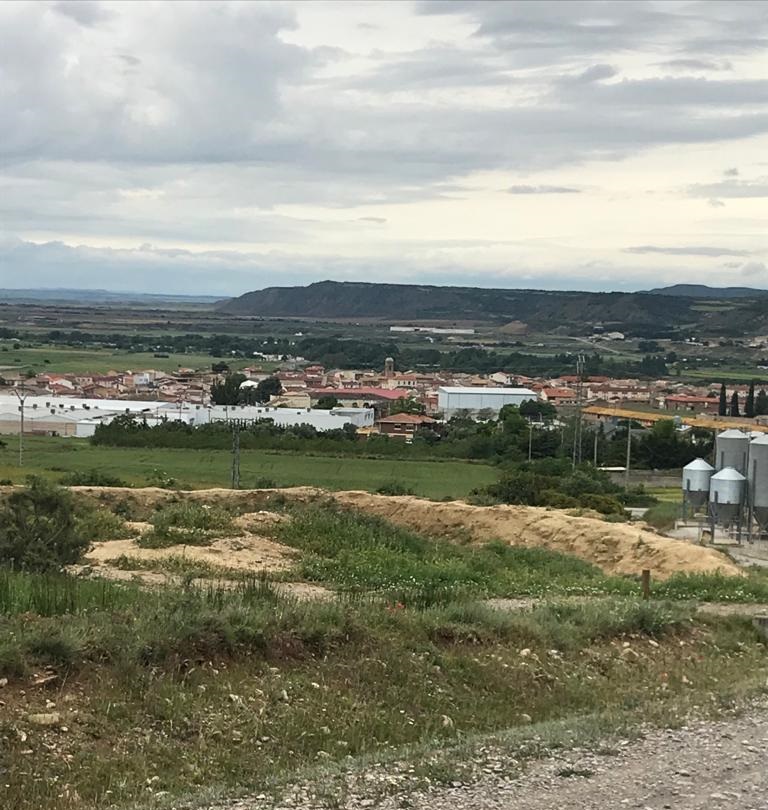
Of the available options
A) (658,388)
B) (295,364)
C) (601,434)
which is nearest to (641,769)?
(601,434)

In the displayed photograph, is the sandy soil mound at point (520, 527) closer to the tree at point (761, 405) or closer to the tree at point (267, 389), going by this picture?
the tree at point (761, 405)

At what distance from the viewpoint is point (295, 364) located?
14525 cm

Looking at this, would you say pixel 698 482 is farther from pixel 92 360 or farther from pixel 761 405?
pixel 92 360

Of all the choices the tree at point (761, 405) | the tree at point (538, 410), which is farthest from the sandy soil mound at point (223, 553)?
the tree at point (761, 405)

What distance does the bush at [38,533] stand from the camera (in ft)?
52.3

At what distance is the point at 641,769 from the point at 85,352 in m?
149

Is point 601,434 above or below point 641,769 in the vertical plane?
below

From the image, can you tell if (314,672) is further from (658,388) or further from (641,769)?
(658,388)

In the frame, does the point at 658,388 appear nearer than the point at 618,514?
No

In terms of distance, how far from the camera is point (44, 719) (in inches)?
339

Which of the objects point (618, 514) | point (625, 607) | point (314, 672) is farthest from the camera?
point (618, 514)

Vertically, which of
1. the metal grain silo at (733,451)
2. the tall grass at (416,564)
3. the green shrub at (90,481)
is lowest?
the green shrub at (90,481)

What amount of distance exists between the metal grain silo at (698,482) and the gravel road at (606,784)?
Answer: 20381 millimetres

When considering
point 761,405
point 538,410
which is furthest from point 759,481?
point 538,410
